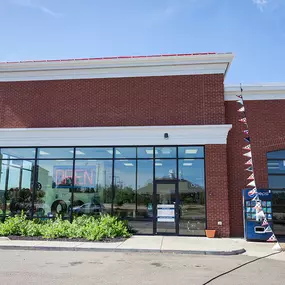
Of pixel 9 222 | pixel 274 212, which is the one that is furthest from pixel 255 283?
pixel 9 222

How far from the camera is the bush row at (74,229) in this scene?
12672 mm

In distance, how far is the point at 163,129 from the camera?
1466 cm

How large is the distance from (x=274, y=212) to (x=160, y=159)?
5.47 metres

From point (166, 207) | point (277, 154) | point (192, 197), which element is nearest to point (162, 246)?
point (166, 207)

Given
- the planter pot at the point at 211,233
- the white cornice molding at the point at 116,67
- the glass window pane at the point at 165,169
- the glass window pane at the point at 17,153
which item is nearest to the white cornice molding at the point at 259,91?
the white cornice molding at the point at 116,67

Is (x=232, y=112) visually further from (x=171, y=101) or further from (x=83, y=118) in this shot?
(x=83, y=118)

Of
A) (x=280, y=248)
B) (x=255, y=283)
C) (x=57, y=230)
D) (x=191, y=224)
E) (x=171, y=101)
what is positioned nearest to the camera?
(x=255, y=283)

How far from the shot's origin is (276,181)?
14.6 meters

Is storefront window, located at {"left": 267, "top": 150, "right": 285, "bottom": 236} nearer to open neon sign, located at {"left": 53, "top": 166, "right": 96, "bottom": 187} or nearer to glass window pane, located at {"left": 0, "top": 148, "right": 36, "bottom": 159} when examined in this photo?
open neon sign, located at {"left": 53, "top": 166, "right": 96, "bottom": 187}

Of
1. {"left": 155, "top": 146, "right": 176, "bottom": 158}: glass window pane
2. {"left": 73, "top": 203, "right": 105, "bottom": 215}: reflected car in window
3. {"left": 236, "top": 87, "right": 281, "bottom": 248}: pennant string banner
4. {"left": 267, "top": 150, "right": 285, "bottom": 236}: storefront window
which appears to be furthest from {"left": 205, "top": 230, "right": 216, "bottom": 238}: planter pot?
{"left": 73, "top": 203, "right": 105, "bottom": 215}: reflected car in window

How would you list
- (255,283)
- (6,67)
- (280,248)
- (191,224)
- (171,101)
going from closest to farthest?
(255,283) < (280,248) < (191,224) < (171,101) < (6,67)

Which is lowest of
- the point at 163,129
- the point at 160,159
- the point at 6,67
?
the point at 160,159

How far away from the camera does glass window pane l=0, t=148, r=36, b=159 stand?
1575cm

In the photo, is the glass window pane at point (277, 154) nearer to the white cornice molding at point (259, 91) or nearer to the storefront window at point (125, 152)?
the white cornice molding at point (259, 91)
